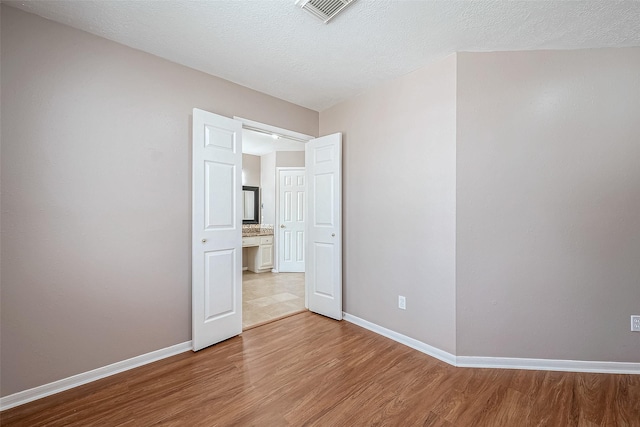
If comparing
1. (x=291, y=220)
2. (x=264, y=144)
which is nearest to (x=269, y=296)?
(x=291, y=220)

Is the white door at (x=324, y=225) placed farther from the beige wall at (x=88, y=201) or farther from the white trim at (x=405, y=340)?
the beige wall at (x=88, y=201)

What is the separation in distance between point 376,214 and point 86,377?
275cm

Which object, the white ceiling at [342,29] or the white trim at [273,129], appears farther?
the white trim at [273,129]

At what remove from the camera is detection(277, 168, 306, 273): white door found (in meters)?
5.62

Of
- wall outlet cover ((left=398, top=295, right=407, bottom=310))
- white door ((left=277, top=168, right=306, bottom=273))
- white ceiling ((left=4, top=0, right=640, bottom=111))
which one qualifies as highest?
white ceiling ((left=4, top=0, right=640, bottom=111))

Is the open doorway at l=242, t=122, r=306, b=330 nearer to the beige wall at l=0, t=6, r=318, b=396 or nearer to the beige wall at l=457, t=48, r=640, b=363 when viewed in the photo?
the beige wall at l=0, t=6, r=318, b=396

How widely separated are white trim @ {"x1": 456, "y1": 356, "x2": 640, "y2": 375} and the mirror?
4.81 metres

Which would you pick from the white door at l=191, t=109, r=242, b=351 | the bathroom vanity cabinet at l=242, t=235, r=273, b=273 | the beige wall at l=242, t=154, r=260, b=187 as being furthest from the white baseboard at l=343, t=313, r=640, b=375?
the beige wall at l=242, t=154, r=260, b=187

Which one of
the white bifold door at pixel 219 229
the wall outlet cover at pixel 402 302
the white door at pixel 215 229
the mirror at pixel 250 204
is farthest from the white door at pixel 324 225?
the mirror at pixel 250 204

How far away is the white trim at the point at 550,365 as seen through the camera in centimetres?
208

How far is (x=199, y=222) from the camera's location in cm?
244

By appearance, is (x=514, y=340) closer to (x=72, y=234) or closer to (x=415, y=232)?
(x=415, y=232)

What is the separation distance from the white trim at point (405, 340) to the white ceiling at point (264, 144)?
2924 mm

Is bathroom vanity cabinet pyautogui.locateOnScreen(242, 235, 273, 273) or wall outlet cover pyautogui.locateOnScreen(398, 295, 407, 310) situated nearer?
wall outlet cover pyautogui.locateOnScreen(398, 295, 407, 310)
